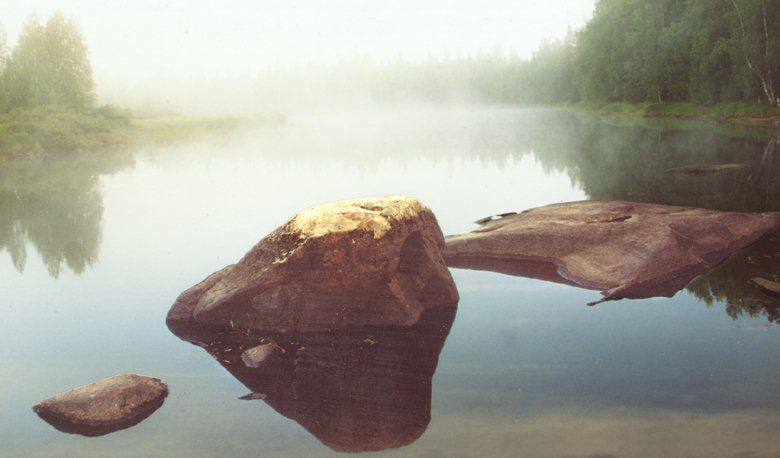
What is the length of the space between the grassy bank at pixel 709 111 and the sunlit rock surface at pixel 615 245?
35184mm

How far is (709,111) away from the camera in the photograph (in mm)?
60781

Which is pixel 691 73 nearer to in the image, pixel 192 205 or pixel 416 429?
pixel 192 205

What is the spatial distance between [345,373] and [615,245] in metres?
6.77

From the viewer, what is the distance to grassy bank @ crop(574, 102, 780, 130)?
166 ft

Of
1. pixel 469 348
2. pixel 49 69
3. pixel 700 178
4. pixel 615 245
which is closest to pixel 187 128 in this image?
pixel 49 69

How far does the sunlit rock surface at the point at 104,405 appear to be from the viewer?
786cm

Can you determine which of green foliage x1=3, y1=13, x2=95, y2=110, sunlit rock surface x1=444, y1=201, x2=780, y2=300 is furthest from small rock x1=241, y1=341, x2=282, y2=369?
green foliage x1=3, y1=13, x2=95, y2=110

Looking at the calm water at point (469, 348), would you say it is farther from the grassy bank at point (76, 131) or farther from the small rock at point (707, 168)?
the grassy bank at point (76, 131)

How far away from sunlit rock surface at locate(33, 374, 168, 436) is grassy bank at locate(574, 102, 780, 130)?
46059 millimetres

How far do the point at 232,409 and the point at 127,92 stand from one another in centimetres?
16825

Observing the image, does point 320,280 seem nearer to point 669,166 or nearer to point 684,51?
point 669,166

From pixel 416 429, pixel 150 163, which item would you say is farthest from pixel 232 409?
pixel 150 163

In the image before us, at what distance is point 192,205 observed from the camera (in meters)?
25.4

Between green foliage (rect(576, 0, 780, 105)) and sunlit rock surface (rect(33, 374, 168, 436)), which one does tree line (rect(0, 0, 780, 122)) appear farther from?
sunlit rock surface (rect(33, 374, 168, 436))
